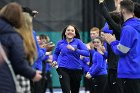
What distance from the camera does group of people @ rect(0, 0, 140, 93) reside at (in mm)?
6504

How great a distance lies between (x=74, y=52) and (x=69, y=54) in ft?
0.44

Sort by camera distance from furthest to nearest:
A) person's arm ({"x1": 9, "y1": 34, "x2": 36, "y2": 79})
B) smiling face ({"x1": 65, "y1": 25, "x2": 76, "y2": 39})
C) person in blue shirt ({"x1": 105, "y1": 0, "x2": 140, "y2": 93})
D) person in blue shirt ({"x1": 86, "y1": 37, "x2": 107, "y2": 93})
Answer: person in blue shirt ({"x1": 86, "y1": 37, "x2": 107, "y2": 93}), smiling face ({"x1": 65, "y1": 25, "x2": 76, "y2": 39}), person in blue shirt ({"x1": 105, "y1": 0, "x2": 140, "y2": 93}), person's arm ({"x1": 9, "y1": 34, "x2": 36, "y2": 79})

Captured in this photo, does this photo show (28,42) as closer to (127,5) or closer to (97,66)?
(127,5)

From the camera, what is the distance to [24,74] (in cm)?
654

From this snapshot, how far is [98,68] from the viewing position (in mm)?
13195

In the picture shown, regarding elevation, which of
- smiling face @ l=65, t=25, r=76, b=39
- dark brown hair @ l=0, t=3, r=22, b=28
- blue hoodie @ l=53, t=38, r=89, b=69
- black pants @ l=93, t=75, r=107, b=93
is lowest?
black pants @ l=93, t=75, r=107, b=93

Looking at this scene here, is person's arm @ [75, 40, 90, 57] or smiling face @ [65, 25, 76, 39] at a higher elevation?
smiling face @ [65, 25, 76, 39]

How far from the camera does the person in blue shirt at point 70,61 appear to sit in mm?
12492

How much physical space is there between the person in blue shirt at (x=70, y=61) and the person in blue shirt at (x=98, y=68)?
42 cm

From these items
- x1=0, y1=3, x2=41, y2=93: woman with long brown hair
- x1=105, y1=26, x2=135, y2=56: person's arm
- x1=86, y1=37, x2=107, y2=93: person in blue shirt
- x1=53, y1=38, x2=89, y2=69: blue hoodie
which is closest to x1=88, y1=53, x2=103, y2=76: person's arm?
x1=86, y1=37, x2=107, y2=93: person in blue shirt

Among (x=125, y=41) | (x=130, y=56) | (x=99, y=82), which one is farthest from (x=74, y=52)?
(x=125, y=41)

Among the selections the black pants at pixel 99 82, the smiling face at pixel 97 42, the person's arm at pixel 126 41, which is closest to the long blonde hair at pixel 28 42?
the person's arm at pixel 126 41

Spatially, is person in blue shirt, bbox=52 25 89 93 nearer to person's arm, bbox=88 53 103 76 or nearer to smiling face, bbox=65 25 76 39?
smiling face, bbox=65 25 76 39

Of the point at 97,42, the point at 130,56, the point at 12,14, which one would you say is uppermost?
the point at 12,14
